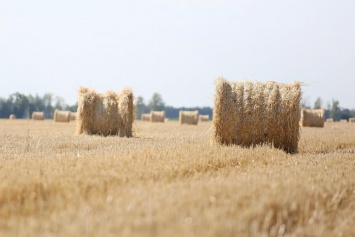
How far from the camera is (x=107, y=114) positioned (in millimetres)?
18219

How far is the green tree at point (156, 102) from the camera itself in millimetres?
105850

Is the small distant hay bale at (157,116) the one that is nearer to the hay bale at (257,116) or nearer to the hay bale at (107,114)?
the hay bale at (107,114)

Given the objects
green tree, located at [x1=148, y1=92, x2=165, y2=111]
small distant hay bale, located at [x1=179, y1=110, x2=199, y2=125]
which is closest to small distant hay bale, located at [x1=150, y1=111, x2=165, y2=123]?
small distant hay bale, located at [x1=179, y1=110, x2=199, y2=125]

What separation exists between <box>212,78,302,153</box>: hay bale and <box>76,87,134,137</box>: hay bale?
249 inches

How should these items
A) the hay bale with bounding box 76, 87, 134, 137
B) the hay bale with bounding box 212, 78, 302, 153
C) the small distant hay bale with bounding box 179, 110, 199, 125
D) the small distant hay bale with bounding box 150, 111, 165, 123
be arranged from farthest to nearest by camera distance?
the small distant hay bale with bounding box 150, 111, 165, 123 < the small distant hay bale with bounding box 179, 110, 199, 125 < the hay bale with bounding box 76, 87, 134, 137 < the hay bale with bounding box 212, 78, 302, 153

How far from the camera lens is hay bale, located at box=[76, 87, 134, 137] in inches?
712

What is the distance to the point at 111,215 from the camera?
4051mm

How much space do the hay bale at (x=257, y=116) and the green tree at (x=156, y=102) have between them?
9333 centimetres

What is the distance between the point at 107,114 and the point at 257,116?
7455 mm

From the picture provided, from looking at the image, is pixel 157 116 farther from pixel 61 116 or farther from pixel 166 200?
pixel 166 200

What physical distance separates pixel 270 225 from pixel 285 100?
835cm

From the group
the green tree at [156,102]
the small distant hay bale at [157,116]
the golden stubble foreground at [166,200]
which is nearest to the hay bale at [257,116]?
the golden stubble foreground at [166,200]

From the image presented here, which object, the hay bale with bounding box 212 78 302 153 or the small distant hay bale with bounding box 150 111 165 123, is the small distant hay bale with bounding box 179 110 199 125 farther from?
the hay bale with bounding box 212 78 302 153

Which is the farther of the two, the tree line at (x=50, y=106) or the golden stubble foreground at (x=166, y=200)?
the tree line at (x=50, y=106)
